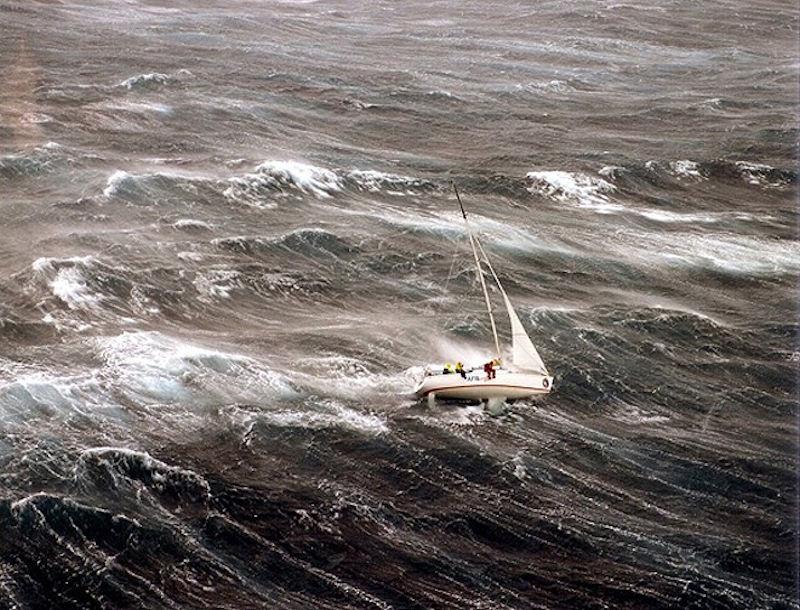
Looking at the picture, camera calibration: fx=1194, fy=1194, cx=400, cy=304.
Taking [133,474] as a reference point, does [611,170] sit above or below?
above

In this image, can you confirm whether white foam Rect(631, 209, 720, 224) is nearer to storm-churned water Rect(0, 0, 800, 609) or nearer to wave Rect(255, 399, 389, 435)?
storm-churned water Rect(0, 0, 800, 609)

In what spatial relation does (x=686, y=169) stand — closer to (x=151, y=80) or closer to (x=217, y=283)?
(x=217, y=283)

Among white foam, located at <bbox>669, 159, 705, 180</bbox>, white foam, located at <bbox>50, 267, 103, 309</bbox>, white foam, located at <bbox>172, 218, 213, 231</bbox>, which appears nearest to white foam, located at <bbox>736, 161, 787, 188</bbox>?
white foam, located at <bbox>669, 159, 705, 180</bbox>

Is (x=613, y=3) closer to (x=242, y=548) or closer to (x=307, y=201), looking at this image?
(x=307, y=201)

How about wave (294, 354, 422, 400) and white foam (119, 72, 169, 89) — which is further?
white foam (119, 72, 169, 89)

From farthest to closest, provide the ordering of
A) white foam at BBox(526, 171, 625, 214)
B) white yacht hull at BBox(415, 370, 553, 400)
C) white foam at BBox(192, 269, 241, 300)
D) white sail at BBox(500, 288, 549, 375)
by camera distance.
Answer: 1. white foam at BBox(526, 171, 625, 214)
2. white foam at BBox(192, 269, 241, 300)
3. white sail at BBox(500, 288, 549, 375)
4. white yacht hull at BBox(415, 370, 553, 400)

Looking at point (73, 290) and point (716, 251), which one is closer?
point (73, 290)

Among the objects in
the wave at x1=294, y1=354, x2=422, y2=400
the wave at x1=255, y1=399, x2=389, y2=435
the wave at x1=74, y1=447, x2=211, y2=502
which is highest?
the wave at x1=294, y1=354, x2=422, y2=400

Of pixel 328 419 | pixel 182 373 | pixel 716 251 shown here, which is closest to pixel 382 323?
pixel 328 419

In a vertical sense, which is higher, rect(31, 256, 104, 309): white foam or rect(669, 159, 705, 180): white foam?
rect(669, 159, 705, 180): white foam
